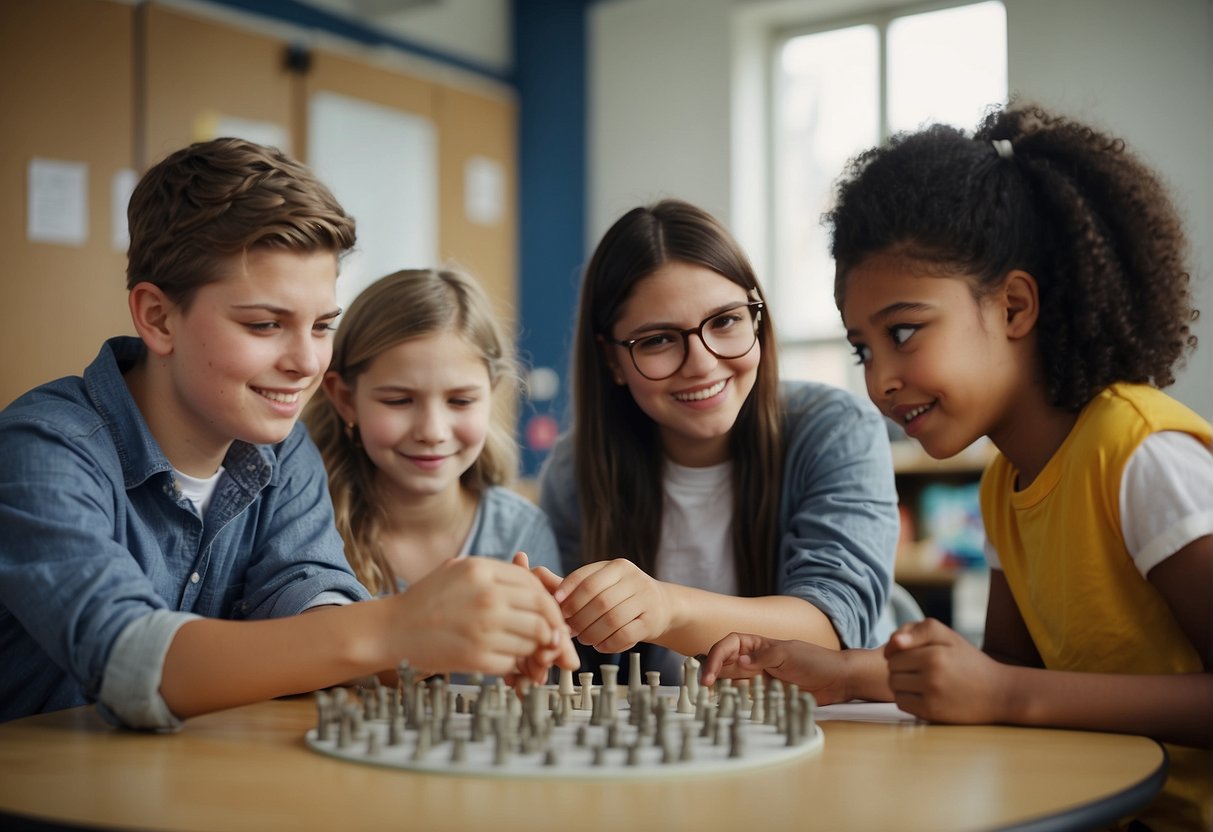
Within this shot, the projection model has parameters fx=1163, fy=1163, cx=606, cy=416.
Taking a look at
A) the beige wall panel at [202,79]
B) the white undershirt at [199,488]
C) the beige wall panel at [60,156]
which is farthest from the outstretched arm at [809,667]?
the beige wall panel at [202,79]

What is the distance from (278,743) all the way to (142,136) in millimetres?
3936

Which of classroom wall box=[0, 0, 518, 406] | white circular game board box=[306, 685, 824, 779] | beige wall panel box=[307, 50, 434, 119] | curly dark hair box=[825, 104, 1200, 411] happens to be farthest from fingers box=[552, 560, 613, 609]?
beige wall panel box=[307, 50, 434, 119]

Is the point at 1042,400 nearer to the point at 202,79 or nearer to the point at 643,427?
the point at 643,427

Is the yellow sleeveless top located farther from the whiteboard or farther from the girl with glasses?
the whiteboard

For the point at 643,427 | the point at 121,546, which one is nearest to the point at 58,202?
the point at 643,427

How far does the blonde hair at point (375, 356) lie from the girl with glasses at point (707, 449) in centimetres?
18

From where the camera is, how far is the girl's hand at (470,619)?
3.69ft

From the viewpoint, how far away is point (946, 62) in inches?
227

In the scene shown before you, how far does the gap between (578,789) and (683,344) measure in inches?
44.5

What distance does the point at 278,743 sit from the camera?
1.12 meters

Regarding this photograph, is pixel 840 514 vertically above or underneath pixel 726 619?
above

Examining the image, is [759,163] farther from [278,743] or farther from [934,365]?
[278,743]

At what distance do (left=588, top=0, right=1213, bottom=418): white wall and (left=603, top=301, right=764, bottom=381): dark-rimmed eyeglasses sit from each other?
3.44 meters

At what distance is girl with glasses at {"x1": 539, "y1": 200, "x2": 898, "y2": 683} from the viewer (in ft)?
6.16
